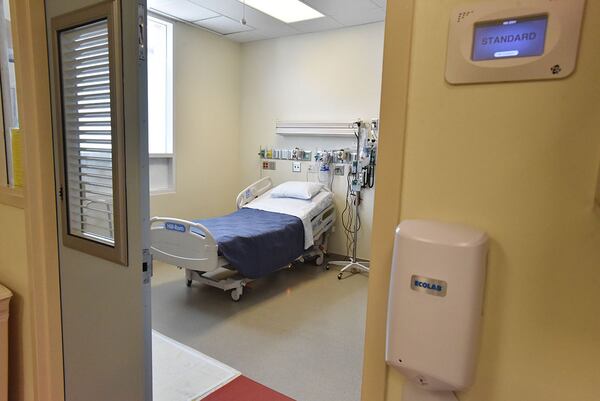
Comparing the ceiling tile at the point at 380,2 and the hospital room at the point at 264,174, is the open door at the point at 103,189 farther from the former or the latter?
the ceiling tile at the point at 380,2

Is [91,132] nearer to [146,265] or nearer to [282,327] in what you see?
A: [146,265]

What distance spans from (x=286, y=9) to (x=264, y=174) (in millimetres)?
2095

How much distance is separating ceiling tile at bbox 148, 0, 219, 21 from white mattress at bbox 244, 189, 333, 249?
2147 mm

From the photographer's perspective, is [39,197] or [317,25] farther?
[317,25]

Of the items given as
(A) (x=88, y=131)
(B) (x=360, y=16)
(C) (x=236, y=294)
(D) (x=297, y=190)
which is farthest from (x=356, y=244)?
(A) (x=88, y=131)

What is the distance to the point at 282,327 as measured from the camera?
9.87ft

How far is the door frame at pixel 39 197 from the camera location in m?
1.42

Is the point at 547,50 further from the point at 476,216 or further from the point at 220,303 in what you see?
the point at 220,303

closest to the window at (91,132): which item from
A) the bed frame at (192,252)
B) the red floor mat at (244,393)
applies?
the red floor mat at (244,393)

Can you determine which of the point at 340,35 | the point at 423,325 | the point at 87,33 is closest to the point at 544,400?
the point at 423,325

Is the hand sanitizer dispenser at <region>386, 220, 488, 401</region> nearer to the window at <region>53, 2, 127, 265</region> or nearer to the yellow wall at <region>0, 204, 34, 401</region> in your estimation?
the window at <region>53, 2, 127, 265</region>

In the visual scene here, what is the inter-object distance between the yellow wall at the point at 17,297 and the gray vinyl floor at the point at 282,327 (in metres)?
1.08

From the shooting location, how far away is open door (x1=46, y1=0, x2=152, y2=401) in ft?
4.06

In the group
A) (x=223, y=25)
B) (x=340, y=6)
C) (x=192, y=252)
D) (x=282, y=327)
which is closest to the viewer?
(x=282, y=327)
